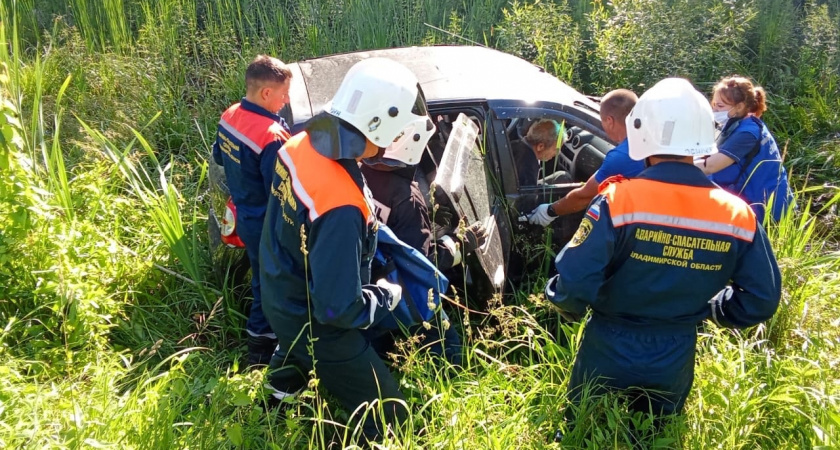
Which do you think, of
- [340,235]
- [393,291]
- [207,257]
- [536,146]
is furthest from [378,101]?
[207,257]

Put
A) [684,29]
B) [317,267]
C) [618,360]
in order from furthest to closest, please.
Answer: [684,29] < [618,360] < [317,267]

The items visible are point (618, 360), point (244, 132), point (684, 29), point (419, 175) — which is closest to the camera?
point (618, 360)

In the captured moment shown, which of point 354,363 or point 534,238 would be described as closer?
point 354,363

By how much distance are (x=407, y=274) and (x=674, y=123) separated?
123 centimetres

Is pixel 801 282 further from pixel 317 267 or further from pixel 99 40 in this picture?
pixel 99 40

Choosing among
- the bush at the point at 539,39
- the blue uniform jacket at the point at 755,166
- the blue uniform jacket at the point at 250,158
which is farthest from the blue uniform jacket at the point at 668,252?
the bush at the point at 539,39

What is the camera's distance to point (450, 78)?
4.24 meters

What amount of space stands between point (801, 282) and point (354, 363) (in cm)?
251

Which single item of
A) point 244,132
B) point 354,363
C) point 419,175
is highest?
point 244,132

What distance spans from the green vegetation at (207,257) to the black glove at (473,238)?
0.32 metres

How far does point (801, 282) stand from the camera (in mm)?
3584

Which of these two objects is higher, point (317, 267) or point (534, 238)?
point (317, 267)

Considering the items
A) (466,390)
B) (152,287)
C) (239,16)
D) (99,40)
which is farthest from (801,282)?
(99,40)

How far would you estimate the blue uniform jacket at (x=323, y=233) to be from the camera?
2389 millimetres
